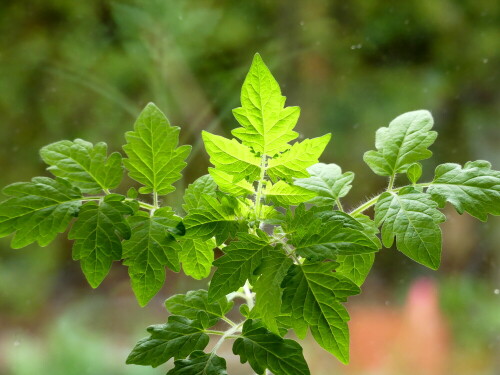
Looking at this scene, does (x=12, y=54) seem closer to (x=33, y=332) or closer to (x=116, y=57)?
(x=116, y=57)

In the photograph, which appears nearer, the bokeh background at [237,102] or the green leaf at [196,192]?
the green leaf at [196,192]

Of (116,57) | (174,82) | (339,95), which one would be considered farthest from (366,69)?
(116,57)

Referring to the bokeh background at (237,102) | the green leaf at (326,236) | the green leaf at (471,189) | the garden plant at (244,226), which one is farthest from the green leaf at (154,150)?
the bokeh background at (237,102)

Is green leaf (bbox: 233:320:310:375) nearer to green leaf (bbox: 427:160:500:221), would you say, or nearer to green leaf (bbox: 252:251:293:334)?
green leaf (bbox: 252:251:293:334)

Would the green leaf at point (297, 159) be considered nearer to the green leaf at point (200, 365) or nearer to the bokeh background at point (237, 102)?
the green leaf at point (200, 365)

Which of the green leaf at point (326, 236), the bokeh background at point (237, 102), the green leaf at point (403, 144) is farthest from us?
the bokeh background at point (237, 102)

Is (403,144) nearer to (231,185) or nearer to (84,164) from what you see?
(231,185)

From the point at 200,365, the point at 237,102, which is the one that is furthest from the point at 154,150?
the point at 237,102

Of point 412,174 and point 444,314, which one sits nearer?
point 412,174
